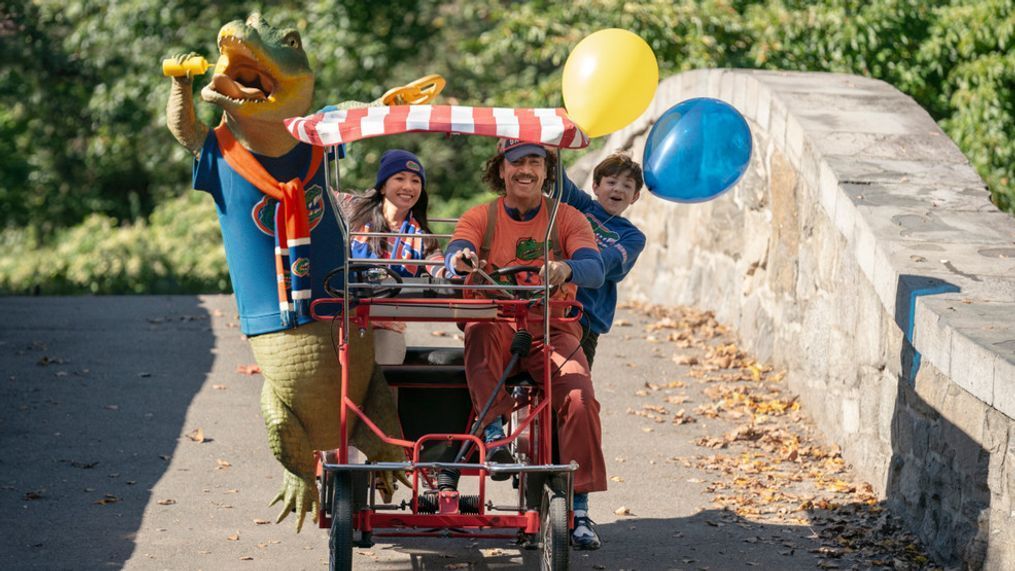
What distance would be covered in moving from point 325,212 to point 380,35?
492 inches

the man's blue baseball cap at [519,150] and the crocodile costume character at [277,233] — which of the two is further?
the crocodile costume character at [277,233]

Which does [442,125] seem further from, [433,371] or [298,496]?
[298,496]

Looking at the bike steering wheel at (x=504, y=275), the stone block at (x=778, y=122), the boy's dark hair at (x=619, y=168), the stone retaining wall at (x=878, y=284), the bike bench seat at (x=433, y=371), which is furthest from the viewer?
the stone block at (x=778, y=122)

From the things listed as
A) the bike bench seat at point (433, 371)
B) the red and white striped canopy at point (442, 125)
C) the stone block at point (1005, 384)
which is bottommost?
the bike bench seat at point (433, 371)

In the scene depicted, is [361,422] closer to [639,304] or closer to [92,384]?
[92,384]

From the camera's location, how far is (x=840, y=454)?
25.1 feet

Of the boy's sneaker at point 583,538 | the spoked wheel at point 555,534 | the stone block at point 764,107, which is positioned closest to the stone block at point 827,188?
Result: the stone block at point 764,107

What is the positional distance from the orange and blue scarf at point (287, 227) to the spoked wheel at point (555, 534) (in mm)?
1421

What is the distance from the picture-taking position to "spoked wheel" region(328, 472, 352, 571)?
17.1 feet

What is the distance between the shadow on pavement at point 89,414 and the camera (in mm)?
6453

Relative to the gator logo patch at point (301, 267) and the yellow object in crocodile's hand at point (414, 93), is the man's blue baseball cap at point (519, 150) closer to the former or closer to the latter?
the yellow object in crocodile's hand at point (414, 93)

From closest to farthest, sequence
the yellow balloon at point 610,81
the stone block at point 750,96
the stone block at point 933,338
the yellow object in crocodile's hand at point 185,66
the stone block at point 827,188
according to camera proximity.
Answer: the stone block at point 933,338 → the yellow object in crocodile's hand at point 185,66 → the yellow balloon at point 610,81 → the stone block at point 827,188 → the stone block at point 750,96

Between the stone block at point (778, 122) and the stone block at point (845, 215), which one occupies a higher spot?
the stone block at point (778, 122)

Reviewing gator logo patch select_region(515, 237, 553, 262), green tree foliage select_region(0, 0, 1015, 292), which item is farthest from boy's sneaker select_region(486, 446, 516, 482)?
green tree foliage select_region(0, 0, 1015, 292)
